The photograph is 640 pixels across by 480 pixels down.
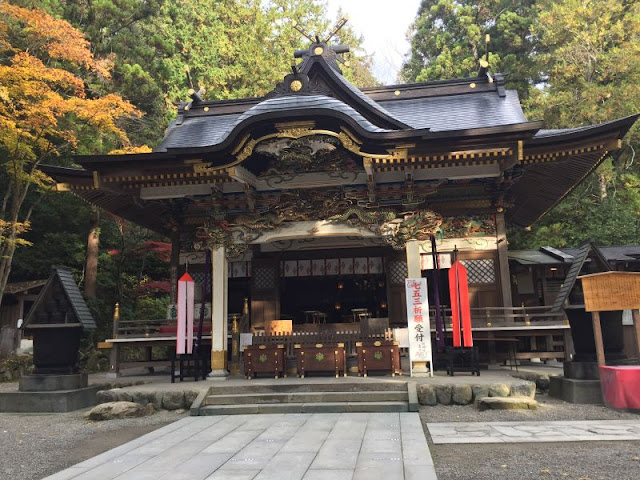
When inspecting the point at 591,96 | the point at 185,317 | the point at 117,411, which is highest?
the point at 591,96

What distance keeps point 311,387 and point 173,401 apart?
2.46 m

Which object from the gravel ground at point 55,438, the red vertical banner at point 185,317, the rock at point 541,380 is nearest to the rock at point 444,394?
the rock at point 541,380

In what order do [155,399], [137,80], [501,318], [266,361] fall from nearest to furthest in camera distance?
1. [155,399]
2. [266,361]
3. [501,318]
4. [137,80]

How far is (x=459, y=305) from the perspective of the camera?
381 inches

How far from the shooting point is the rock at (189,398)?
27.4ft

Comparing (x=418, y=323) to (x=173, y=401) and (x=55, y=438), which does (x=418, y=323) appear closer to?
(x=173, y=401)

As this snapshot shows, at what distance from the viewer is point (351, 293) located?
17.8m

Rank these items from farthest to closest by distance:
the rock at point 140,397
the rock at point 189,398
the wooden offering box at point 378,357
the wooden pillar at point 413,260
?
the wooden pillar at point 413,260
the wooden offering box at point 378,357
the rock at point 140,397
the rock at point 189,398

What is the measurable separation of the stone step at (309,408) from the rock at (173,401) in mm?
757

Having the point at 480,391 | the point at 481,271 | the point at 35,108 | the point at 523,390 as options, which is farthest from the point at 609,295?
the point at 35,108

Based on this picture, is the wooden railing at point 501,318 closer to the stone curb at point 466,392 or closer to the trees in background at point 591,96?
the stone curb at point 466,392

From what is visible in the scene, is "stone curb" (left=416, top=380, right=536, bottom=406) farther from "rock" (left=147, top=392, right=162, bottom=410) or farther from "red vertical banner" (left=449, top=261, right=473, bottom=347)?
"rock" (left=147, top=392, right=162, bottom=410)

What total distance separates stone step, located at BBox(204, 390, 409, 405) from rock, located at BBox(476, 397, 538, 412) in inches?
47.4

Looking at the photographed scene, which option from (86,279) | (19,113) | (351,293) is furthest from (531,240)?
(19,113)
